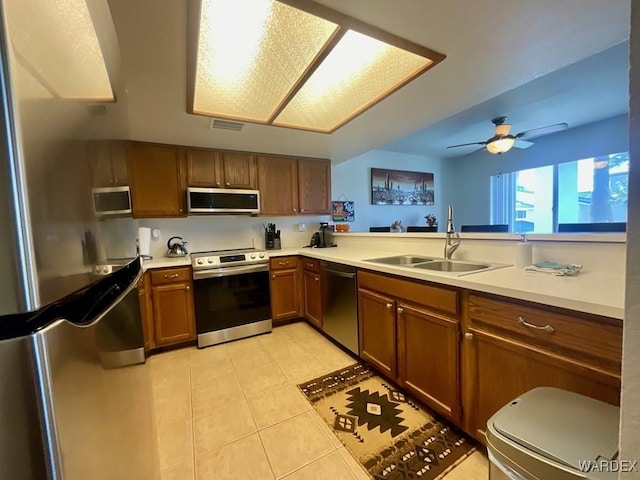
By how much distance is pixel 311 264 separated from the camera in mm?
2992

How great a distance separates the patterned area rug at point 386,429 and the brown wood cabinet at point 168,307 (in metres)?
1.42

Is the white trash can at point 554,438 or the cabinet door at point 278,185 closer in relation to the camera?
the white trash can at point 554,438

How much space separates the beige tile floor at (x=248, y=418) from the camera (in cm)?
129

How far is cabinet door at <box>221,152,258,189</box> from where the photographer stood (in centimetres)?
310

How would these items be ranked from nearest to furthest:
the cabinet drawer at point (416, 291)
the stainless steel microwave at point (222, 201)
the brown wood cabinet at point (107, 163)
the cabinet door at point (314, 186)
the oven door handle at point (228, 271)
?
the brown wood cabinet at point (107, 163) < the cabinet drawer at point (416, 291) < the oven door handle at point (228, 271) < the stainless steel microwave at point (222, 201) < the cabinet door at point (314, 186)

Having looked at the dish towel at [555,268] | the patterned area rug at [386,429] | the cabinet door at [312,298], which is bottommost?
the patterned area rug at [386,429]

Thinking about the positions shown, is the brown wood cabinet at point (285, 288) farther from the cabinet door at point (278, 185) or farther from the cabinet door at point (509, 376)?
the cabinet door at point (509, 376)

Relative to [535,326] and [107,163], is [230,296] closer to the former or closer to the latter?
[107,163]

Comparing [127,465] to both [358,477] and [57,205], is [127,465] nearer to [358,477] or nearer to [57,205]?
[57,205]

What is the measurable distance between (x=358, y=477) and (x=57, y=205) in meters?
1.55

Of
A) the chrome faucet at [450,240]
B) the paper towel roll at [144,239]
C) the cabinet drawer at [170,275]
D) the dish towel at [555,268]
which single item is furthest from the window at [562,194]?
the paper towel roll at [144,239]

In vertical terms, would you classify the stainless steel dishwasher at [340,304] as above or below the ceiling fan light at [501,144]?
below

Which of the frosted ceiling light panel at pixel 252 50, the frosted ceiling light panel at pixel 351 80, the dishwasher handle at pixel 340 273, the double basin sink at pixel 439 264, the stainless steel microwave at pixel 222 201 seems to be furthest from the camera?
the stainless steel microwave at pixel 222 201

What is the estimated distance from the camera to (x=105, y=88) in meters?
0.67
